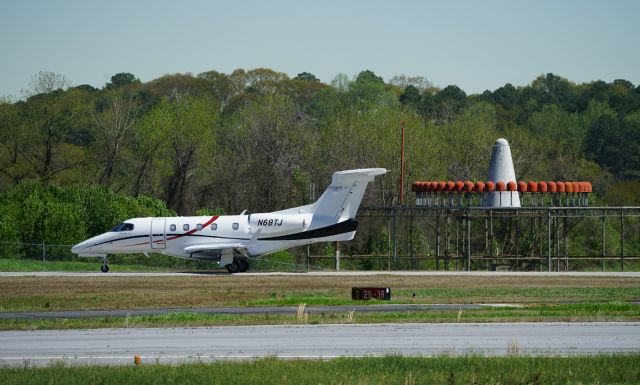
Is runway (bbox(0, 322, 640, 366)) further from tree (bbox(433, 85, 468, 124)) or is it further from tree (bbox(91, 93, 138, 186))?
tree (bbox(433, 85, 468, 124))

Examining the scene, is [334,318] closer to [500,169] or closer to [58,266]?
[58,266]

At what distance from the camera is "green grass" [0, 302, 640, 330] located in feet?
110

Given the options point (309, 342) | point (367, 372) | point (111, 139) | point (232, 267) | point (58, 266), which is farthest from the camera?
point (111, 139)

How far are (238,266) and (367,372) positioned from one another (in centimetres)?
3803

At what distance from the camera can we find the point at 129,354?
Answer: 26438 millimetres

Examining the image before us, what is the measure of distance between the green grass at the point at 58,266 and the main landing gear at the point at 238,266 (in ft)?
22.1

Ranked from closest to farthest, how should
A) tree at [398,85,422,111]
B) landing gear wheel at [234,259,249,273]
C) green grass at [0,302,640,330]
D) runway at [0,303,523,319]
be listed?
green grass at [0,302,640,330] → runway at [0,303,523,319] → landing gear wheel at [234,259,249,273] → tree at [398,85,422,111]

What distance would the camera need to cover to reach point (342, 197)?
58750 millimetres

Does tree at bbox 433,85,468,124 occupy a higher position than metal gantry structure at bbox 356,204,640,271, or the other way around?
tree at bbox 433,85,468,124

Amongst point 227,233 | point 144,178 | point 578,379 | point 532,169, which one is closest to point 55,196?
point 227,233

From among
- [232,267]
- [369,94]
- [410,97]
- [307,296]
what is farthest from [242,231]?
[410,97]

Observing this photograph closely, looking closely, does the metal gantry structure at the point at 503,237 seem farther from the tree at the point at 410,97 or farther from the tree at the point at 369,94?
the tree at the point at 410,97

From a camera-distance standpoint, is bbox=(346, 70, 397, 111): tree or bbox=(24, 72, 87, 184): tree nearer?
bbox=(24, 72, 87, 184): tree

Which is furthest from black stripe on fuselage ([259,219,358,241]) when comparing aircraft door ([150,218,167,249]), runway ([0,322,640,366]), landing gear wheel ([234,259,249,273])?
runway ([0,322,640,366])
